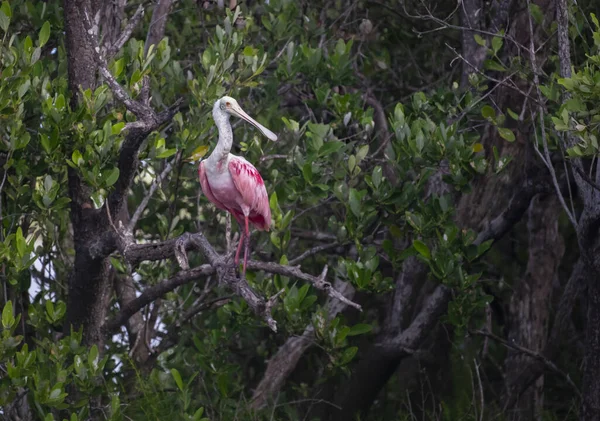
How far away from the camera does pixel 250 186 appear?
6.53 m

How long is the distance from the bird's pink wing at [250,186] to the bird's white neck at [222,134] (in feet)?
0.25

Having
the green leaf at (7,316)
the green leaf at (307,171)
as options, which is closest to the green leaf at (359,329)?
the green leaf at (307,171)

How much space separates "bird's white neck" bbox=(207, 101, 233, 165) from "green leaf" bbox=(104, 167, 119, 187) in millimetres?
626

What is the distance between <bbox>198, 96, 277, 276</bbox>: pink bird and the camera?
649 cm

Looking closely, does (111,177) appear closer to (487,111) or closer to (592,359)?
(487,111)

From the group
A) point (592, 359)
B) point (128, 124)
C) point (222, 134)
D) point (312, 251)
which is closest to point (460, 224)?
point (312, 251)

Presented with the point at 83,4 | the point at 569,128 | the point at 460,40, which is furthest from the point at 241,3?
the point at 569,128

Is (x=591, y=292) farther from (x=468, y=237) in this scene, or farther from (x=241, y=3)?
(x=241, y=3)

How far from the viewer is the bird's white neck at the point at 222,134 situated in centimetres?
646

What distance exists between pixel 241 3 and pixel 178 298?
7.11 feet

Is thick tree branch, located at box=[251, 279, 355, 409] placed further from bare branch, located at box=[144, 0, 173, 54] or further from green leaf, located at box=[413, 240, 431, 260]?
bare branch, located at box=[144, 0, 173, 54]

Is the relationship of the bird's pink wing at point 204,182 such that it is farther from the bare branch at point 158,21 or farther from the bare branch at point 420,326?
the bare branch at point 420,326

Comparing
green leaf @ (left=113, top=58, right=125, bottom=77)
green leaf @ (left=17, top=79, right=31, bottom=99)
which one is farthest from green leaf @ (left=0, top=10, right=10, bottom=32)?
green leaf @ (left=113, top=58, right=125, bottom=77)

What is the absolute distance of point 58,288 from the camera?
8.07 m
